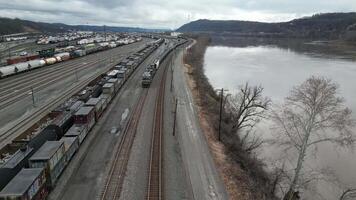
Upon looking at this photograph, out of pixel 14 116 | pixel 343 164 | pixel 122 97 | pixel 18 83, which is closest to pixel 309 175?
pixel 343 164

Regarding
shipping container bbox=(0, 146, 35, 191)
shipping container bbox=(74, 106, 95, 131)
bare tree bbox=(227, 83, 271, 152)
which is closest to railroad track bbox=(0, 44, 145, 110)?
shipping container bbox=(74, 106, 95, 131)

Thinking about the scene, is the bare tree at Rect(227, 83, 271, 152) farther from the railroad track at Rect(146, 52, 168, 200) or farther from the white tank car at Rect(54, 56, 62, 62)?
the white tank car at Rect(54, 56, 62, 62)

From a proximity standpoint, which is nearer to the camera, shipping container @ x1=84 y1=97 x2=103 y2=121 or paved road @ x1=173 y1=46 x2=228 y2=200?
paved road @ x1=173 y1=46 x2=228 y2=200

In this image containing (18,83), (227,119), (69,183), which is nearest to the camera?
(69,183)

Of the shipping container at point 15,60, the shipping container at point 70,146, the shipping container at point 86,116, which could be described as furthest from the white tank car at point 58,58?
the shipping container at point 70,146

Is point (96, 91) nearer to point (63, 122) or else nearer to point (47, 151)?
point (63, 122)

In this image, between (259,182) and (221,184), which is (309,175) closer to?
(259,182)
